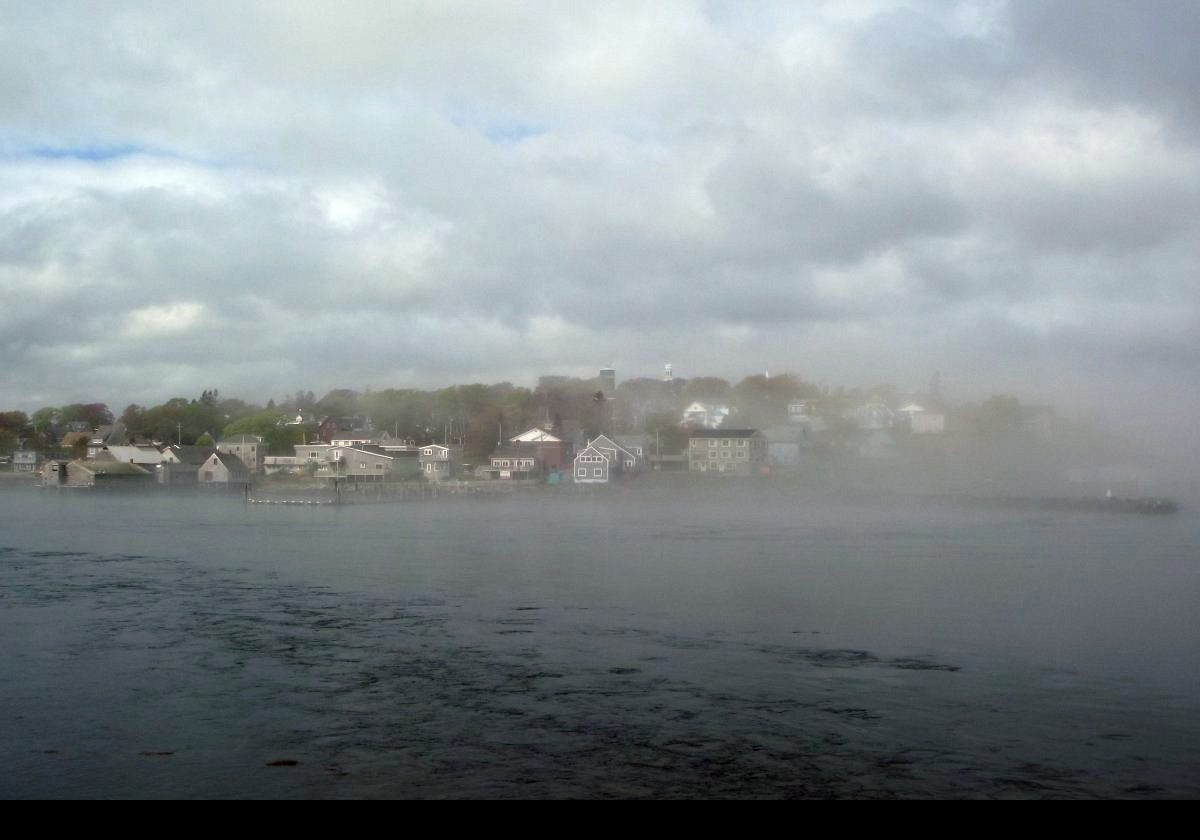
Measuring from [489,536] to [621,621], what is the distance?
1396 centimetres

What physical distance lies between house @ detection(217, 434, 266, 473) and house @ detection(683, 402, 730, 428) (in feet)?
81.3

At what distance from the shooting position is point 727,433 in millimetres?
53469

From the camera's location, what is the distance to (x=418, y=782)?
5.59 meters

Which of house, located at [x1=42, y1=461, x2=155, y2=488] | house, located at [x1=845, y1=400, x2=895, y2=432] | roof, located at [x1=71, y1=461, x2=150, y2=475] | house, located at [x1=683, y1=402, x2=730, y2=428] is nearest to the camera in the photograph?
house, located at [x1=42, y1=461, x2=155, y2=488]

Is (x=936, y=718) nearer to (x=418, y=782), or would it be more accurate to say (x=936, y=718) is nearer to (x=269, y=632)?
(x=418, y=782)

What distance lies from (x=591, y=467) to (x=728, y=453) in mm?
7603

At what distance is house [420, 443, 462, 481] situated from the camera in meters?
50.8

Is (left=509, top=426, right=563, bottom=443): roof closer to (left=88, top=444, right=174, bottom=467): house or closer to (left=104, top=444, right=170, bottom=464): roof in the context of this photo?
(left=88, top=444, right=174, bottom=467): house

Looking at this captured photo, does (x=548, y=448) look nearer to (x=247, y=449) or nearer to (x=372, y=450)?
(x=372, y=450)

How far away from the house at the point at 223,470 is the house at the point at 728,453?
78.7 feet

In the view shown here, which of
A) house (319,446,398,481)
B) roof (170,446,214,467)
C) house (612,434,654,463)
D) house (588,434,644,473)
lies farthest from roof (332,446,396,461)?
house (612,434,654,463)

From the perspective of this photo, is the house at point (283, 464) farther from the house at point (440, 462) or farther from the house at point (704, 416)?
the house at point (704, 416)

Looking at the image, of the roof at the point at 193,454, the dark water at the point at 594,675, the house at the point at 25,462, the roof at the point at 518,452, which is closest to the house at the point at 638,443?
the roof at the point at 518,452

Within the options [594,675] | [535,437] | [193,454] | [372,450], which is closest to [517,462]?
[535,437]
